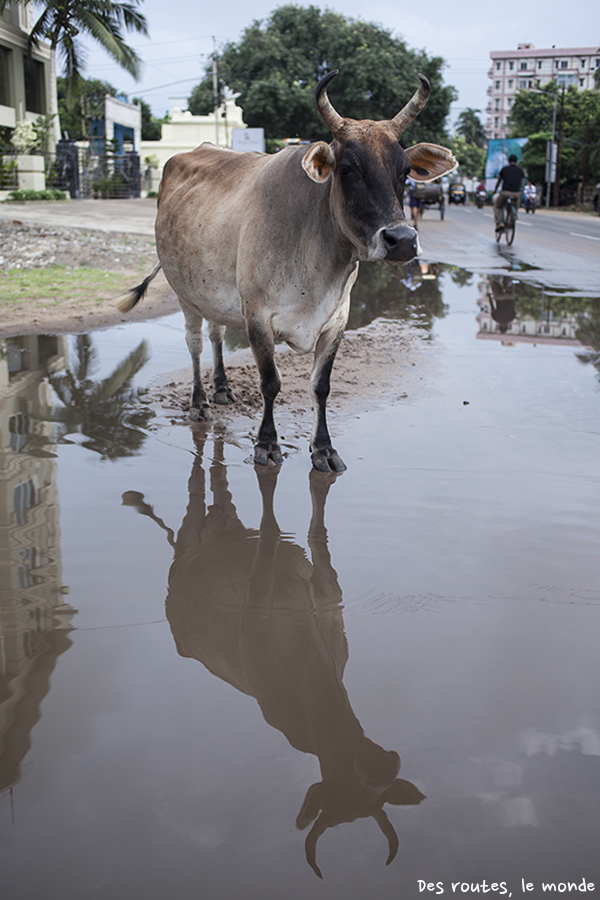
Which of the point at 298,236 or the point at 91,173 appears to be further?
the point at 91,173

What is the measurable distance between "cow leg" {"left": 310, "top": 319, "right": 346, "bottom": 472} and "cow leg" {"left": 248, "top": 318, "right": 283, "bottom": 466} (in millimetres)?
226

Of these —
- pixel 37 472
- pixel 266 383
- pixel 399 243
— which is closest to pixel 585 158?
pixel 266 383

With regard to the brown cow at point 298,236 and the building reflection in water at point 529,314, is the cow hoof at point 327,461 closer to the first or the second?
the brown cow at point 298,236

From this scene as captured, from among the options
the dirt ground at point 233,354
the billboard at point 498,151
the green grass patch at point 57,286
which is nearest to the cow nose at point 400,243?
the dirt ground at point 233,354

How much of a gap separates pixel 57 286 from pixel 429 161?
779cm

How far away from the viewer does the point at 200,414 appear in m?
5.28

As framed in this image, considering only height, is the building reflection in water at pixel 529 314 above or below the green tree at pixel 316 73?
below

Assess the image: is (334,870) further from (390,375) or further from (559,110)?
(559,110)

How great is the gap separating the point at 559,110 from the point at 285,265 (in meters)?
63.7

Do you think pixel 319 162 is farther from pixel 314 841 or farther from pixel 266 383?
pixel 314 841

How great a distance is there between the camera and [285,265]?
4.22 metres

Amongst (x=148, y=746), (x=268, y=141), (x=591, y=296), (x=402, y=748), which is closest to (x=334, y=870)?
(x=402, y=748)

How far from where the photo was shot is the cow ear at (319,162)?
11.8 ft

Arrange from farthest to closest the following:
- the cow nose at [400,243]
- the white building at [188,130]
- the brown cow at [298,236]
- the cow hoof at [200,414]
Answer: the white building at [188,130], the cow hoof at [200,414], the brown cow at [298,236], the cow nose at [400,243]
